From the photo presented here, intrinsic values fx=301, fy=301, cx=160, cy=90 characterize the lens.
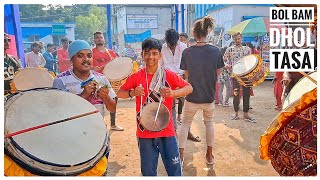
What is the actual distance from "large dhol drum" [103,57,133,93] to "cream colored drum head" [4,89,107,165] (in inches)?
90.7

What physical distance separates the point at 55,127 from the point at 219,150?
7.81 ft

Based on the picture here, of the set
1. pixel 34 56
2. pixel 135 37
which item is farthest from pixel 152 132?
pixel 135 37

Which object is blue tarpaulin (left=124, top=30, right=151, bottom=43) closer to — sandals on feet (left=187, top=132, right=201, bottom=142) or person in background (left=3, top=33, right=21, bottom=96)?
sandals on feet (left=187, top=132, right=201, bottom=142)

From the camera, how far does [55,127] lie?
173 centimetres

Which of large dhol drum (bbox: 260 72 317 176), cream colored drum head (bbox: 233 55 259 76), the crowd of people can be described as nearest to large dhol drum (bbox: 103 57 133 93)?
the crowd of people

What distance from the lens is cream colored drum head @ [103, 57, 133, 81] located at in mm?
4312

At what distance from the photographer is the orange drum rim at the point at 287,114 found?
4.85 feet

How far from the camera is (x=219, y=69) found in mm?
3223

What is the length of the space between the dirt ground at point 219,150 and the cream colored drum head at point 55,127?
4.51 feet

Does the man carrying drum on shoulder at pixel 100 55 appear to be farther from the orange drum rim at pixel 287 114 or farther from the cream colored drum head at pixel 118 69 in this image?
the orange drum rim at pixel 287 114

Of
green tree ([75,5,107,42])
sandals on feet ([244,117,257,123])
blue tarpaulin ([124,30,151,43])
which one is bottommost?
sandals on feet ([244,117,257,123])

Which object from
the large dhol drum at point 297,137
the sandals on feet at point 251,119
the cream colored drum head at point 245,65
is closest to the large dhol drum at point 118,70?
the cream colored drum head at point 245,65

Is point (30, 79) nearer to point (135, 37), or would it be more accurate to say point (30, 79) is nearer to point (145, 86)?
point (145, 86)

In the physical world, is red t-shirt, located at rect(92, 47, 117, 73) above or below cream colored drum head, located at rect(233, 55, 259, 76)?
above
